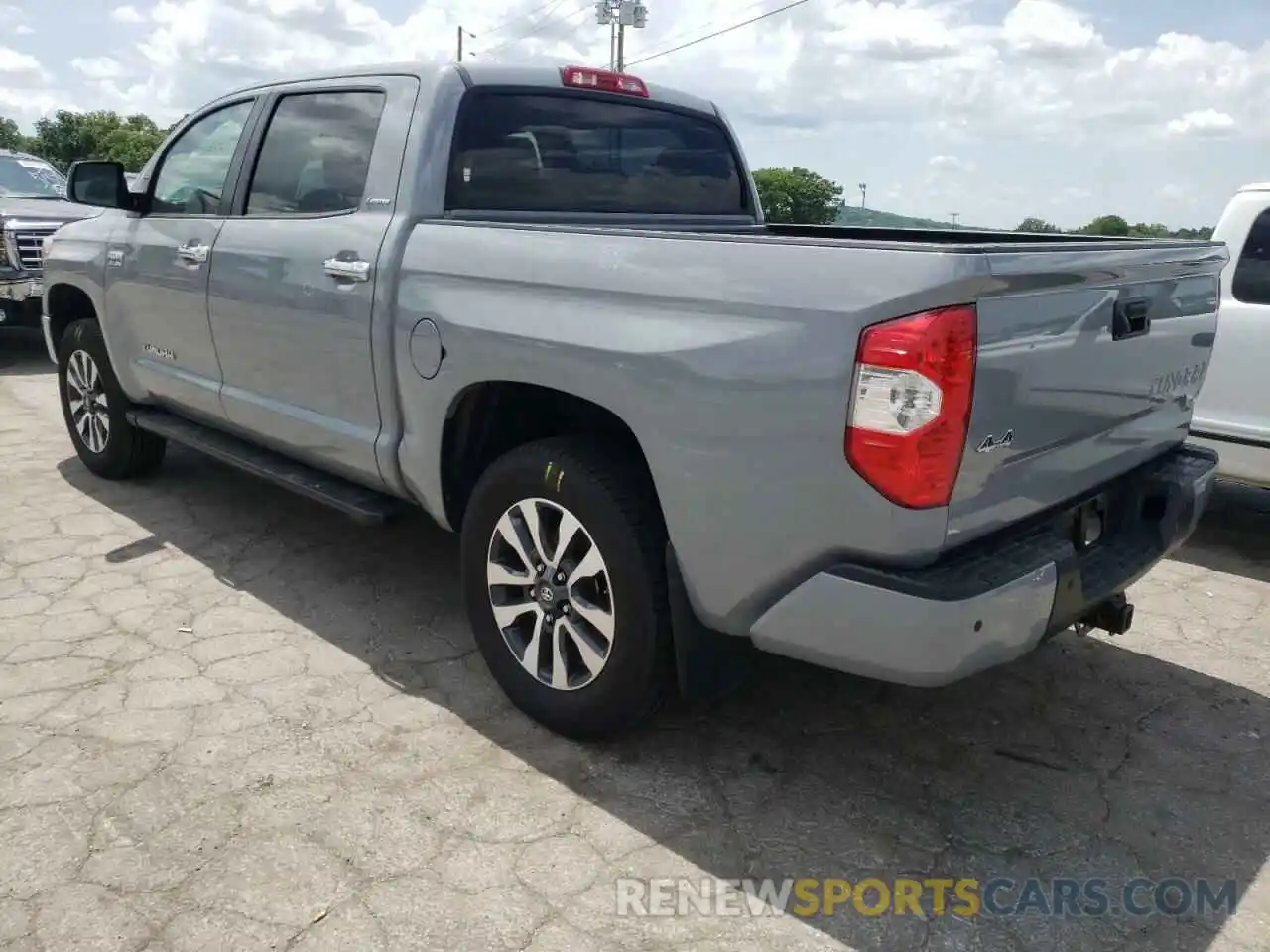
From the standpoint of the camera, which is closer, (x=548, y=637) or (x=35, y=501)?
(x=548, y=637)

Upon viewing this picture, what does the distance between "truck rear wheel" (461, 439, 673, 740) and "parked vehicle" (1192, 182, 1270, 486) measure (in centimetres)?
341

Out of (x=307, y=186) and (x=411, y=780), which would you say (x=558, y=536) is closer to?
(x=411, y=780)

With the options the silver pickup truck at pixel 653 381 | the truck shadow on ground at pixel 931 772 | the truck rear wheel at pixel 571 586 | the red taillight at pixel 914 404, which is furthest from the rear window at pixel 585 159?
the red taillight at pixel 914 404

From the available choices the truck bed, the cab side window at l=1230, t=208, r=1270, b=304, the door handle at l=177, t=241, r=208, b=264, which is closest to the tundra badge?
the truck bed

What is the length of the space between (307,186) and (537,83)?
0.90 meters

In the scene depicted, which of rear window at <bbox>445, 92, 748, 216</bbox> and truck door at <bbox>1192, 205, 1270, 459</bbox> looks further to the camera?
truck door at <bbox>1192, 205, 1270, 459</bbox>

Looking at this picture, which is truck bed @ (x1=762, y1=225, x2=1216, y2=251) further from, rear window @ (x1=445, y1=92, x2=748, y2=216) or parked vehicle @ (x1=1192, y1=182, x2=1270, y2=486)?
parked vehicle @ (x1=1192, y1=182, x2=1270, y2=486)

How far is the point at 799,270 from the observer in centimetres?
215

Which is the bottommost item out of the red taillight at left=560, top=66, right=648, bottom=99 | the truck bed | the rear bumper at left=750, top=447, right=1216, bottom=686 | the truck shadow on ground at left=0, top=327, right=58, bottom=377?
the truck shadow on ground at left=0, top=327, right=58, bottom=377

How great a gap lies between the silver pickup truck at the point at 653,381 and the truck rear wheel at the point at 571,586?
1 centimetres

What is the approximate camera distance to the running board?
136 inches

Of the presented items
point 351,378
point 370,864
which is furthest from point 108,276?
point 370,864

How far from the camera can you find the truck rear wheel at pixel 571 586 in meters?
2.59

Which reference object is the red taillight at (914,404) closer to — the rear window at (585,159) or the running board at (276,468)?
the rear window at (585,159)
